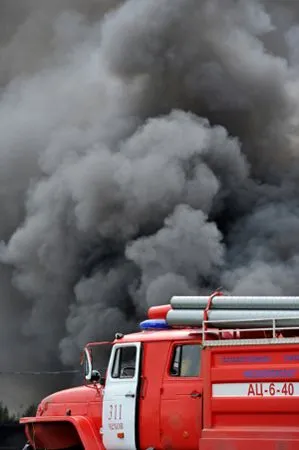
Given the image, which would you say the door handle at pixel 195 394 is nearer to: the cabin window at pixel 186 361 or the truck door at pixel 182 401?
the truck door at pixel 182 401

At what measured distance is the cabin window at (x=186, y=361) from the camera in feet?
31.0

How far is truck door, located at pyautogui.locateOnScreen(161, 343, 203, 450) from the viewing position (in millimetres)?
9086

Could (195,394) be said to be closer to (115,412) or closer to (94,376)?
(115,412)

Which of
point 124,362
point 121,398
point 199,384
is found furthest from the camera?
point 124,362

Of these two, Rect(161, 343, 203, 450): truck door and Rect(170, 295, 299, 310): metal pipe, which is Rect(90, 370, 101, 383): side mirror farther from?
Rect(170, 295, 299, 310): metal pipe

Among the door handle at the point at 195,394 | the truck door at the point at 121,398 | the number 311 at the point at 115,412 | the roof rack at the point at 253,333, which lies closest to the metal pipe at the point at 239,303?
the roof rack at the point at 253,333

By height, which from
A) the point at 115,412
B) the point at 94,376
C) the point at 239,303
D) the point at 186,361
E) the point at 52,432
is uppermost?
the point at 239,303

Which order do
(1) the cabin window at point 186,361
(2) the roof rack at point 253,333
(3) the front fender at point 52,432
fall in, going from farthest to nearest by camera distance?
1. (3) the front fender at point 52,432
2. (1) the cabin window at point 186,361
3. (2) the roof rack at point 253,333

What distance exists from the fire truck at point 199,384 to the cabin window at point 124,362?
0.01 m

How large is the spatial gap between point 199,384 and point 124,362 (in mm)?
1413

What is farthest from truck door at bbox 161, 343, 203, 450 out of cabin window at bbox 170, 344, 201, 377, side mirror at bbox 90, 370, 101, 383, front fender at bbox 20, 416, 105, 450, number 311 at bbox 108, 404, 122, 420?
front fender at bbox 20, 416, 105, 450

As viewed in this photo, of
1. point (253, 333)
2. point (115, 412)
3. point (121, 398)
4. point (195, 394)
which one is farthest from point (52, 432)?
point (253, 333)

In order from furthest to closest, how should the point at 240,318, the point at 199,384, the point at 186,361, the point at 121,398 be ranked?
the point at 121,398, the point at 186,361, the point at 199,384, the point at 240,318

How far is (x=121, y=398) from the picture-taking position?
9.77 metres
